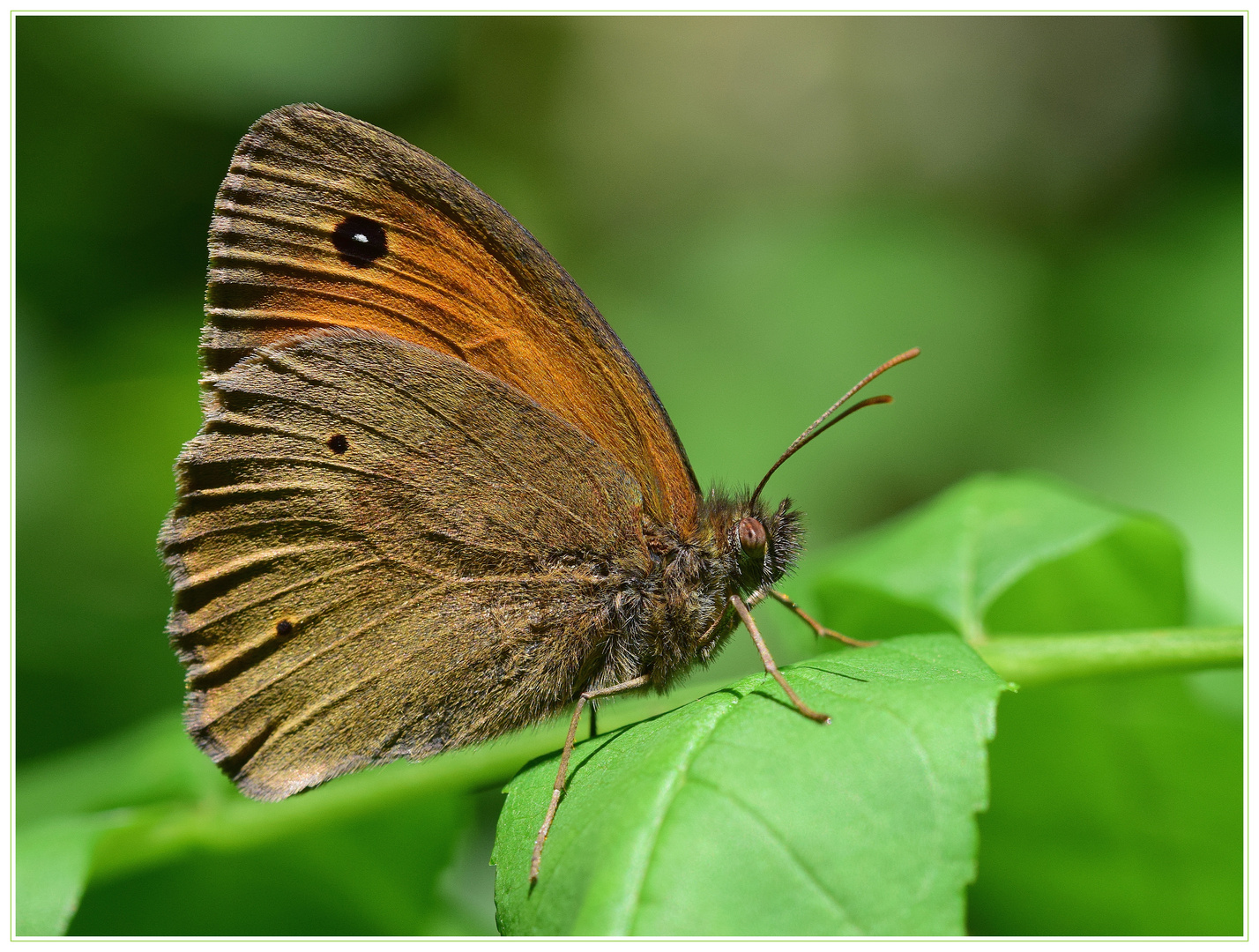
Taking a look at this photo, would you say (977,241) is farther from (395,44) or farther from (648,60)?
(395,44)

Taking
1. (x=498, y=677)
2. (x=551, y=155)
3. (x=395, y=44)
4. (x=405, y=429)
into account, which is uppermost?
(x=395, y=44)

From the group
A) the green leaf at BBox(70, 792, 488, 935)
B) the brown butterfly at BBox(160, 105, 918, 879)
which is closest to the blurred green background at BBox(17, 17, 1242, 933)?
the green leaf at BBox(70, 792, 488, 935)

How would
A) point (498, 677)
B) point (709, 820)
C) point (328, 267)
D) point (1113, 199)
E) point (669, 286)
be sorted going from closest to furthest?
1. point (709, 820)
2. point (498, 677)
3. point (328, 267)
4. point (1113, 199)
5. point (669, 286)

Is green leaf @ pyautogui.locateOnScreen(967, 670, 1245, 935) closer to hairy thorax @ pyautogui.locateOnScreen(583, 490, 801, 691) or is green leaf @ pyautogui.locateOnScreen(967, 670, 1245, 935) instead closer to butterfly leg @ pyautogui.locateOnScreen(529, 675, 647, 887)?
hairy thorax @ pyautogui.locateOnScreen(583, 490, 801, 691)

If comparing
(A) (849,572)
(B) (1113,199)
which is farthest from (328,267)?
(B) (1113,199)

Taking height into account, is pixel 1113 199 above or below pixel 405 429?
above

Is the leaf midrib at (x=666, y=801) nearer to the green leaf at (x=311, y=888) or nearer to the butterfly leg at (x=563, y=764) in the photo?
the butterfly leg at (x=563, y=764)
